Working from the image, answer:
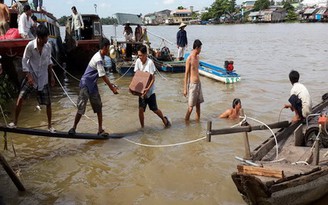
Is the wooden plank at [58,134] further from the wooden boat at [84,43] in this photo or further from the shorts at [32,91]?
the wooden boat at [84,43]

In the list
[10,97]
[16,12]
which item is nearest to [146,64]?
[10,97]

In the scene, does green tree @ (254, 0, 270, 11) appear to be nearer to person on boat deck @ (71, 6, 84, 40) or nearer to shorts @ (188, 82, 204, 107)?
person on boat deck @ (71, 6, 84, 40)

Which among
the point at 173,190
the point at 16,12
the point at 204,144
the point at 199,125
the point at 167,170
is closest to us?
the point at 173,190

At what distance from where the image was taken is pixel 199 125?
8.46m

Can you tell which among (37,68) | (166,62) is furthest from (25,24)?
(166,62)

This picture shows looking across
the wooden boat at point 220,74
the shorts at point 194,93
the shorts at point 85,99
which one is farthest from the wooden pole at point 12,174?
the wooden boat at point 220,74

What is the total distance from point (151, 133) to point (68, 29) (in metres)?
11.4

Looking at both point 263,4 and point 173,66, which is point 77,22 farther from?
point 263,4

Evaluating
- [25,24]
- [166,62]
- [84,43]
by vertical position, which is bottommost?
[166,62]

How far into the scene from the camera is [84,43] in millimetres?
15555

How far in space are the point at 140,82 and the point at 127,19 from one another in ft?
37.1

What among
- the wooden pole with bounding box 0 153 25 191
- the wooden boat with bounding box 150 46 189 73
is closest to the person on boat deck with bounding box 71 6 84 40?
the wooden boat with bounding box 150 46 189 73

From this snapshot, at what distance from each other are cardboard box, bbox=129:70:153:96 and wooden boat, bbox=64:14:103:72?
8916mm

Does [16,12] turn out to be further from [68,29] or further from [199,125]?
[199,125]
